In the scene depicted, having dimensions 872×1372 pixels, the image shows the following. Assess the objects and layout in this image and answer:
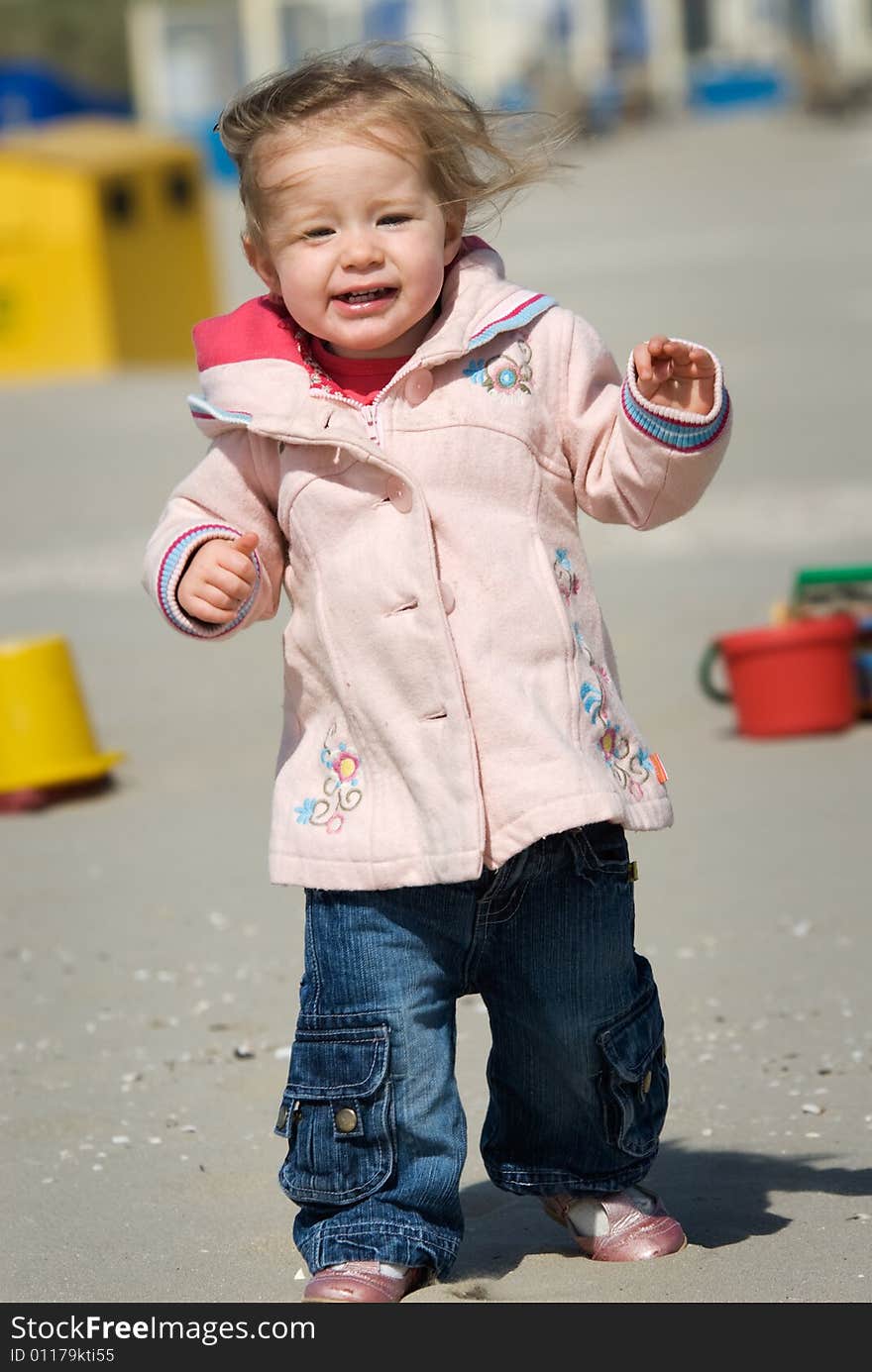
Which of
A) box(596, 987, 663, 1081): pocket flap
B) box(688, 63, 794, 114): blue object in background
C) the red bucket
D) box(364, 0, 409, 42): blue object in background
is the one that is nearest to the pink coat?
box(596, 987, 663, 1081): pocket flap

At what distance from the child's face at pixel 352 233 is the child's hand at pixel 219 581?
1.03 feet

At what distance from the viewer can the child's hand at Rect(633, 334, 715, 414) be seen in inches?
103

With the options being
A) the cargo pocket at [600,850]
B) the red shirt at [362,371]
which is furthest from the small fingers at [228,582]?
the cargo pocket at [600,850]

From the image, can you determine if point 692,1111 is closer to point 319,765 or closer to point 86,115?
point 319,765

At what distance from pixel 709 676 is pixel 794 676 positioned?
373mm

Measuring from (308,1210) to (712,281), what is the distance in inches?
531

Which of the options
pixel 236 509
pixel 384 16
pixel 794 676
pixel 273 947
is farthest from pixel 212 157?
pixel 236 509

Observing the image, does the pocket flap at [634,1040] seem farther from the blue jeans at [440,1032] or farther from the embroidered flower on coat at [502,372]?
the embroidered flower on coat at [502,372]

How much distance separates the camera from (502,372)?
270 cm

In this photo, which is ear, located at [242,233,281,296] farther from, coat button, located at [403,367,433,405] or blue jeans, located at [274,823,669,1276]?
blue jeans, located at [274,823,669,1276]

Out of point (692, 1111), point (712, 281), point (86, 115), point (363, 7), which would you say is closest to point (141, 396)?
point (712, 281)

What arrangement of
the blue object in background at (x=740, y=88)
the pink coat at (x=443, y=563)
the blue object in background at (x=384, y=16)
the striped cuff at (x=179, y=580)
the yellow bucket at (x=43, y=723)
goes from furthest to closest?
1. the blue object in background at (x=740, y=88)
2. the blue object in background at (x=384, y=16)
3. the yellow bucket at (x=43, y=723)
4. the striped cuff at (x=179, y=580)
5. the pink coat at (x=443, y=563)

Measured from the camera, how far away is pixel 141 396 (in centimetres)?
1205

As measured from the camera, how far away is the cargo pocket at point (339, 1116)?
2.61 metres
